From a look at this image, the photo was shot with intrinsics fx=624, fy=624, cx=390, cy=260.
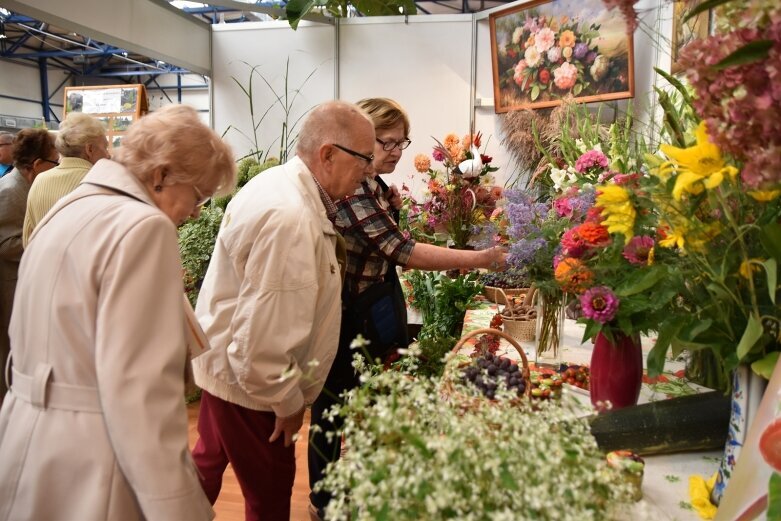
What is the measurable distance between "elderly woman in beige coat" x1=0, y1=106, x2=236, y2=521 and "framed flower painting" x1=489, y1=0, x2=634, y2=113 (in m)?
2.83

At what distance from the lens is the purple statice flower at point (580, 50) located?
3.62 meters

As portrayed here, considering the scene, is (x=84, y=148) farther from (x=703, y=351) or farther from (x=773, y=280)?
(x=773, y=280)

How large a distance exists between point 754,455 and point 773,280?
0.26 metres

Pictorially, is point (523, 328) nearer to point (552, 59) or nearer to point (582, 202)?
point (582, 202)

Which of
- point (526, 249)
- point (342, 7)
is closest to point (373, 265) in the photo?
point (526, 249)

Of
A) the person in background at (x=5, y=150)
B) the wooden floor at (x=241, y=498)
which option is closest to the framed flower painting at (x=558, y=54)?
the wooden floor at (x=241, y=498)

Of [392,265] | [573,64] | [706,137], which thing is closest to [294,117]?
[573,64]

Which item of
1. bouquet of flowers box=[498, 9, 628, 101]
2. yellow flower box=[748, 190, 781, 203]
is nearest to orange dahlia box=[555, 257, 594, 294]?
yellow flower box=[748, 190, 781, 203]

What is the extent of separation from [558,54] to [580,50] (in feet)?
0.56

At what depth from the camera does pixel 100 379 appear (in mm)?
1202

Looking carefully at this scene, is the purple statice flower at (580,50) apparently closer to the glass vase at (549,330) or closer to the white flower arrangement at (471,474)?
the glass vase at (549,330)

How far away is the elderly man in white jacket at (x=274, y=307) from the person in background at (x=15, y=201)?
6.81 ft

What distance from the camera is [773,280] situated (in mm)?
903

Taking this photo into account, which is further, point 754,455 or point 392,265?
point 392,265
